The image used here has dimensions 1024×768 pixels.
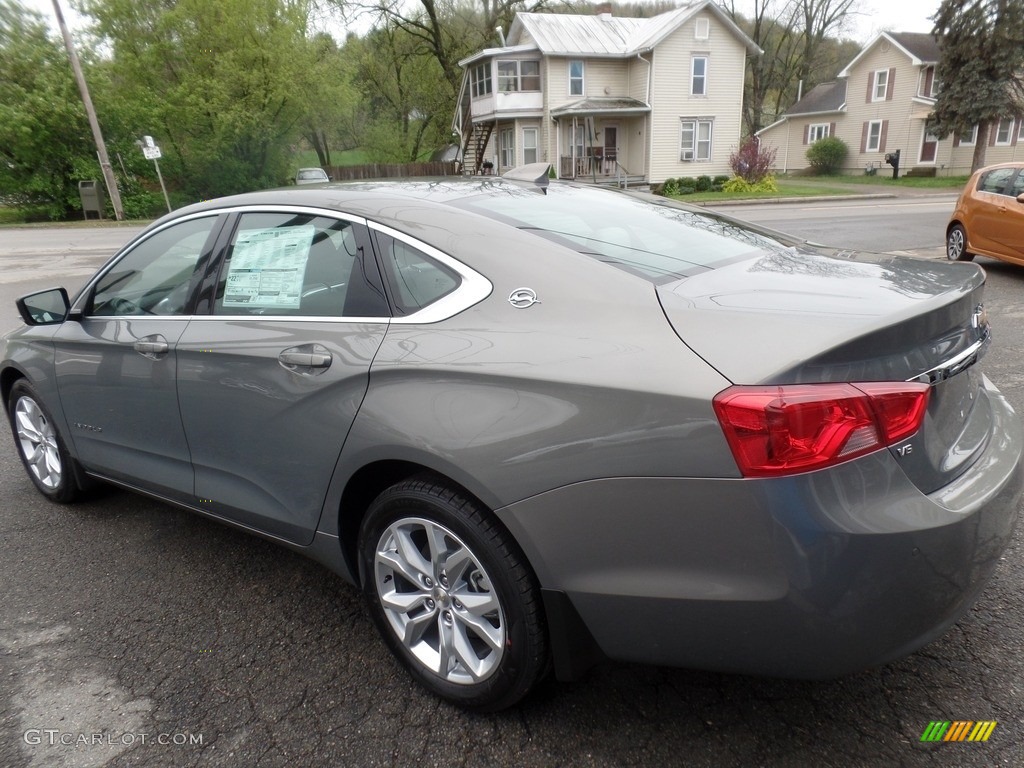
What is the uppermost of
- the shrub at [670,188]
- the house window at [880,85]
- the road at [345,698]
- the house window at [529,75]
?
the house window at [529,75]

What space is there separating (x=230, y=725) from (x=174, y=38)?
105ft

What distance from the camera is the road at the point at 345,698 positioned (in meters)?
2.12

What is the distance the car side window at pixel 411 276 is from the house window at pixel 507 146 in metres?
34.1

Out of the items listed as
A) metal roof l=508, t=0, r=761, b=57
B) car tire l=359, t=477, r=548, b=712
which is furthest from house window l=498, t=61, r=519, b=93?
car tire l=359, t=477, r=548, b=712

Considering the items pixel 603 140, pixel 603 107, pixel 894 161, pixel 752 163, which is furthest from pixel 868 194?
pixel 603 140

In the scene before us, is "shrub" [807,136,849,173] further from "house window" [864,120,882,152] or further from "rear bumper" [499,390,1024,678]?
"rear bumper" [499,390,1024,678]

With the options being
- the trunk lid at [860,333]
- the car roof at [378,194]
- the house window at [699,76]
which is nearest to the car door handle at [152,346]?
the car roof at [378,194]

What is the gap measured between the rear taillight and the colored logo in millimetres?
999

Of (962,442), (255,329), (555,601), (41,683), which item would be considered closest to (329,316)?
(255,329)

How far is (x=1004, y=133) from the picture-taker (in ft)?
118

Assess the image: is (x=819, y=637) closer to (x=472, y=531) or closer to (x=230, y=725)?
(x=472, y=531)

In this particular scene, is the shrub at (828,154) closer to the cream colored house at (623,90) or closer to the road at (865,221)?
the cream colored house at (623,90)

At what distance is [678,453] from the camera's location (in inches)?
67.4

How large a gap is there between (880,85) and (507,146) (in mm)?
20596
